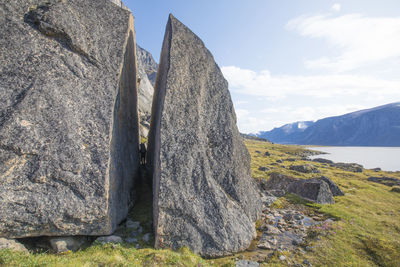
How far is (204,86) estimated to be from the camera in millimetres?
13445

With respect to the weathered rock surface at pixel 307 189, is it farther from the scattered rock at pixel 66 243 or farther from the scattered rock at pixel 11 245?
the scattered rock at pixel 11 245

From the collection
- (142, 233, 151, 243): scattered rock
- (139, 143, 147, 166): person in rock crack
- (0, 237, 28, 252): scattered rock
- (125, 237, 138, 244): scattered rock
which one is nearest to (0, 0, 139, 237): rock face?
(0, 237, 28, 252): scattered rock

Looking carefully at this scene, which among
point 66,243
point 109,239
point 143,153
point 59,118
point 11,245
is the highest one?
point 59,118

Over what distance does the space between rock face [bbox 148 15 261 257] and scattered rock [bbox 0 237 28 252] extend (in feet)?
17.8

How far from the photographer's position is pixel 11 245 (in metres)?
7.88

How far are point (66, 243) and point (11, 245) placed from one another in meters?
1.88

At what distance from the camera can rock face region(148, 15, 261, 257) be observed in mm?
10359

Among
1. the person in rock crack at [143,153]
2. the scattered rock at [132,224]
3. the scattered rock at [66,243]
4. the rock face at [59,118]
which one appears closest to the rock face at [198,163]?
the scattered rock at [132,224]

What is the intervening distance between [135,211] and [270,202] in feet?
40.6

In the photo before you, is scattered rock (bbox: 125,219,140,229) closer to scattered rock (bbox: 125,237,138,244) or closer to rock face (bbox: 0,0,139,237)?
rock face (bbox: 0,0,139,237)

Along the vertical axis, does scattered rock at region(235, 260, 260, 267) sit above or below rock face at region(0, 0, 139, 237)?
below

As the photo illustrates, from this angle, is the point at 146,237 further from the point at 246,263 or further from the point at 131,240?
the point at 246,263

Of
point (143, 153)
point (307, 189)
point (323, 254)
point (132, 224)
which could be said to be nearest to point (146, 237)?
point (132, 224)

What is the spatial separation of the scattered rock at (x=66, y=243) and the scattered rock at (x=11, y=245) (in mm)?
961
